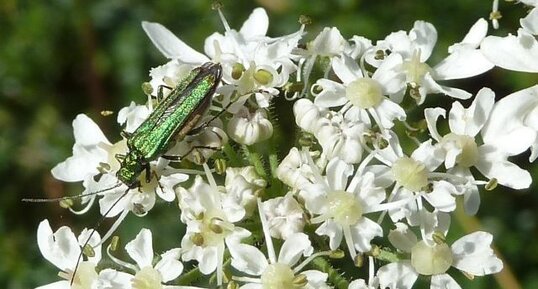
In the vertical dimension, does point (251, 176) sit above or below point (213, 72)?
below

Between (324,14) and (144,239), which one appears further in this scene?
(324,14)

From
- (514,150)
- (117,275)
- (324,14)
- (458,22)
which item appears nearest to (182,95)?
(117,275)

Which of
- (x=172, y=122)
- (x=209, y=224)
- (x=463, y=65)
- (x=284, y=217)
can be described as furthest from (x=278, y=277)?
(x=463, y=65)

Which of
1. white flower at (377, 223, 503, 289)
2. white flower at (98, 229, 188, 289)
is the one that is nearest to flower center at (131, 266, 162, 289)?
white flower at (98, 229, 188, 289)

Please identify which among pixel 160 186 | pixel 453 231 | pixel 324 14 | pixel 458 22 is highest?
pixel 160 186

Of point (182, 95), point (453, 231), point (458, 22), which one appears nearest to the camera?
point (182, 95)

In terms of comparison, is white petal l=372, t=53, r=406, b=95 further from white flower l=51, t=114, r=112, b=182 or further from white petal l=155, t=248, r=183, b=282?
white flower l=51, t=114, r=112, b=182

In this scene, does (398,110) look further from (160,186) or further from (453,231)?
(453,231)
